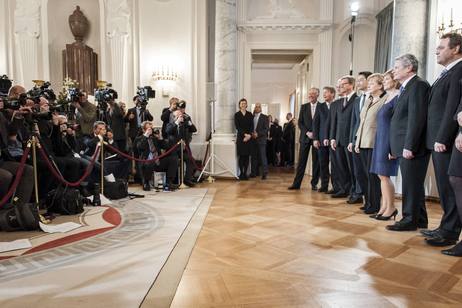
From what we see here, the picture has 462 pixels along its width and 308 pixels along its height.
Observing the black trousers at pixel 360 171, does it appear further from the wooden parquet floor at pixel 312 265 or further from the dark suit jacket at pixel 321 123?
the dark suit jacket at pixel 321 123

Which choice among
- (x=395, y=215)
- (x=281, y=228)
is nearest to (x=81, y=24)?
(x=281, y=228)

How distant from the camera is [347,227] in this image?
10.9 feet

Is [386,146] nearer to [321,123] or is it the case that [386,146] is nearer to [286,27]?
[321,123]

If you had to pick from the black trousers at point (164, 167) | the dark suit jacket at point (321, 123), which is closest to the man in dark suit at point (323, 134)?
the dark suit jacket at point (321, 123)

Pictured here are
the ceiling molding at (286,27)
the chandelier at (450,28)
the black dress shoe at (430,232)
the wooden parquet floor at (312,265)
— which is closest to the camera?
the wooden parquet floor at (312,265)

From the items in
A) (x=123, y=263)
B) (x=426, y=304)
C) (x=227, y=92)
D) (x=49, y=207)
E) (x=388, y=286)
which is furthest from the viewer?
(x=227, y=92)

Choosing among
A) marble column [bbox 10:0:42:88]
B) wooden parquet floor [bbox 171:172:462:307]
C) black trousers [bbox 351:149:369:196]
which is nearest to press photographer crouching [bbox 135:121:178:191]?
wooden parquet floor [bbox 171:172:462:307]

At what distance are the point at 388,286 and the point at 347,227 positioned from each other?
53.0 inches

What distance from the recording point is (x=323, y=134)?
530cm

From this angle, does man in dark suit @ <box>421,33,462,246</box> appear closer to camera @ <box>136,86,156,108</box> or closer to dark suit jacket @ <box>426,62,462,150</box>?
dark suit jacket @ <box>426,62,462,150</box>

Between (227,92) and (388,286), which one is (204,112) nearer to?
(227,92)

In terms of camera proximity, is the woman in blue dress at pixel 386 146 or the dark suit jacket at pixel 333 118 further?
the dark suit jacket at pixel 333 118

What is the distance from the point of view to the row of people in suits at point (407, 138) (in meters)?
2.63

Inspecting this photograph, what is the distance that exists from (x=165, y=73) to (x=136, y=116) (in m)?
1.50
